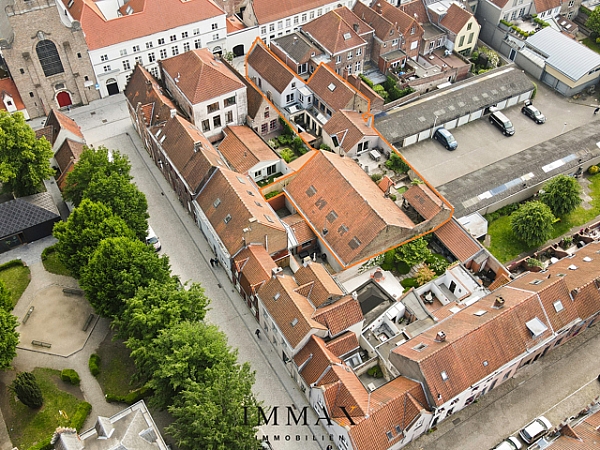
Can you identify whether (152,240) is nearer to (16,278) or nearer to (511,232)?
(16,278)

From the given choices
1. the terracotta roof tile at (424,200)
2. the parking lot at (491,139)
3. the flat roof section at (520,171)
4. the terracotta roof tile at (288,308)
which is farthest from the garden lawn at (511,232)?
the terracotta roof tile at (288,308)

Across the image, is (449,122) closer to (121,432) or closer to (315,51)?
(315,51)

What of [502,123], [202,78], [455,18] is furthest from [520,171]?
[202,78]

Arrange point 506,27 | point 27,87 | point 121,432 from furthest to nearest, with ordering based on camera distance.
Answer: point 506,27 < point 27,87 < point 121,432

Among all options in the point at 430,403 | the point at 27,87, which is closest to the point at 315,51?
the point at 27,87

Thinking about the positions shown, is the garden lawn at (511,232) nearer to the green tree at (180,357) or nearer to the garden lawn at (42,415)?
the green tree at (180,357)
